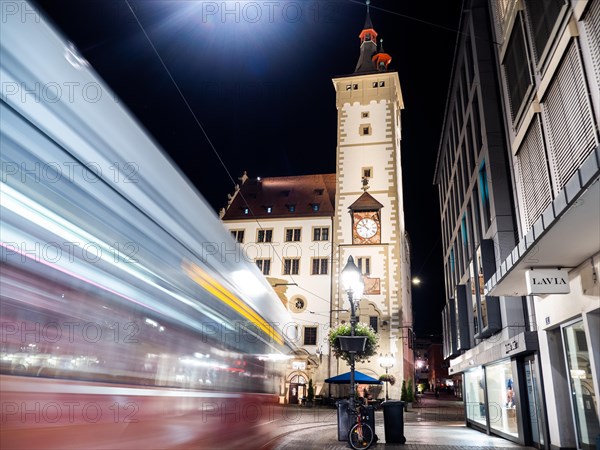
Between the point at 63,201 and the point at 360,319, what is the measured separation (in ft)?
121

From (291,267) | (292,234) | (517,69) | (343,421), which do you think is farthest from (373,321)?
(517,69)

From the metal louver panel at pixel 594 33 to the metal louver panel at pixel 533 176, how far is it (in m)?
3.03

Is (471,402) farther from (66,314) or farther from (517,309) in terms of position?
(66,314)

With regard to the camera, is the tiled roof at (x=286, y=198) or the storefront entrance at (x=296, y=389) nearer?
the storefront entrance at (x=296, y=389)

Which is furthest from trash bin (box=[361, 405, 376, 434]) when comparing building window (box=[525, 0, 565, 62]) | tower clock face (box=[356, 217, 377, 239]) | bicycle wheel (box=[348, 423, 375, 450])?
tower clock face (box=[356, 217, 377, 239])

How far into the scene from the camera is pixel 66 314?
120 inches

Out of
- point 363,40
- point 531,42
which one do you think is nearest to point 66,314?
point 531,42

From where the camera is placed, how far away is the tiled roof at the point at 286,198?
151ft

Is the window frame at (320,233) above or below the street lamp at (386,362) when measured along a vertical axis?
above

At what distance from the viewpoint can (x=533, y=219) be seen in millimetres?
12508

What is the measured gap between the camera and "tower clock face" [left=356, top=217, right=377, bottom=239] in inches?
1614

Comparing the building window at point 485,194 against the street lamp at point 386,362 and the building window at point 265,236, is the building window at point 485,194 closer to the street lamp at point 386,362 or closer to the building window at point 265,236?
the street lamp at point 386,362

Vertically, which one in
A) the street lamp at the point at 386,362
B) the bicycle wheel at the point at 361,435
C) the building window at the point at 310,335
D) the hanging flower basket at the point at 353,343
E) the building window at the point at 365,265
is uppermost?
the building window at the point at 365,265

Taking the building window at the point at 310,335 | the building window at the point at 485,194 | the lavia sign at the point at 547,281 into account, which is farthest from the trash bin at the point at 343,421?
the building window at the point at 310,335
